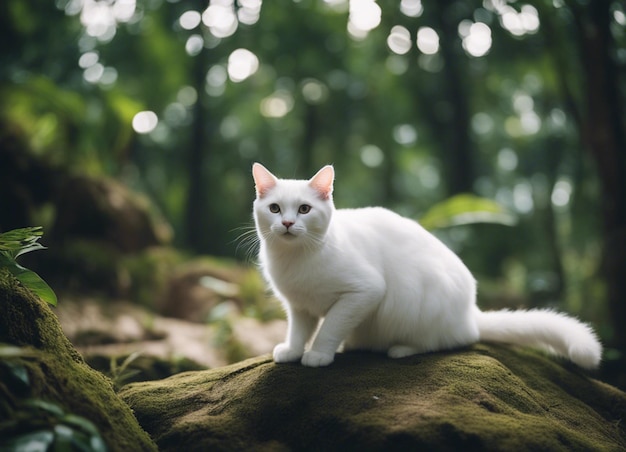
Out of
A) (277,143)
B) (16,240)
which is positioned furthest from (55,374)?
(277,143)

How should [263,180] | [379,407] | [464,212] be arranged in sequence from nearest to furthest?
[379,407], [263,180], [464,212]

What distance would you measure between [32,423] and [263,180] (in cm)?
177

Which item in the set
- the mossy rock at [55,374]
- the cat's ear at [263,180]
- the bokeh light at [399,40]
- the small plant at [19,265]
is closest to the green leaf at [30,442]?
the mossy rock at [55,374]

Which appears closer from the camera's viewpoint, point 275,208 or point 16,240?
point 16,240

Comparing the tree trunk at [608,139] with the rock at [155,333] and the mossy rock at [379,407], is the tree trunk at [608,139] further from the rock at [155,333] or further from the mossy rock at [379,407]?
the rock at [155,333]

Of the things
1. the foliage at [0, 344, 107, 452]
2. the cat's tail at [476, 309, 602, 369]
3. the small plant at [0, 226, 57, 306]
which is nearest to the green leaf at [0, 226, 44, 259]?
the small plant at [0, 226, 57, 306]

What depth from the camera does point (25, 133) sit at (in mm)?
6508

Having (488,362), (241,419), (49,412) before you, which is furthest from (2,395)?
(488,362)

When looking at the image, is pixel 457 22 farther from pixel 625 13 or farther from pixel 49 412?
pixel 49 412

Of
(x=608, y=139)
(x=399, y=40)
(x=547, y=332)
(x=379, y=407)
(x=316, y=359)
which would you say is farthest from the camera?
(x=399, y=40)

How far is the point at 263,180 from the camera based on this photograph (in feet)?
10.1

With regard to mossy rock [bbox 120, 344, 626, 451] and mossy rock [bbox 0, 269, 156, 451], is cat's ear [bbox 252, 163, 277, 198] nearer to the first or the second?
mossy rock [bbox 120, 344, 626, 451]

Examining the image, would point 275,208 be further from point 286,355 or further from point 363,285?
point 286,355

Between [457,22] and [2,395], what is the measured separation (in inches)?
327
